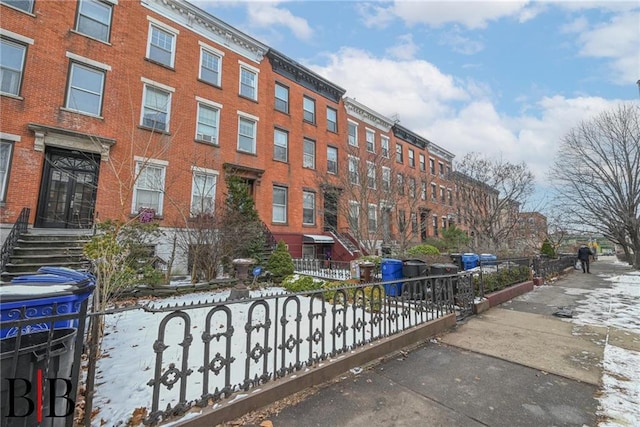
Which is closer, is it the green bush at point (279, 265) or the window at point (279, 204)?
the green bush at point (279, 265)

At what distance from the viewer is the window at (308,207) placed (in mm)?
17281

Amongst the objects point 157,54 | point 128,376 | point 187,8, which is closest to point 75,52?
point 157,54

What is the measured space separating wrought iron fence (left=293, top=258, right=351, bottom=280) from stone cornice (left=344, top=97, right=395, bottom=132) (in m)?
13.4

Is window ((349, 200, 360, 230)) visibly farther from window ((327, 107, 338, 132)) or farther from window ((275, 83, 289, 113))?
window ((327, 107, 338, 132))

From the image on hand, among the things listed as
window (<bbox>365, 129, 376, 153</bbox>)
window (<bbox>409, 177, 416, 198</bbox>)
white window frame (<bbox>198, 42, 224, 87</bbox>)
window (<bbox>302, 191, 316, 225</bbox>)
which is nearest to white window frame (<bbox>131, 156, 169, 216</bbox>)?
white window frame (<bbox>198, 42, 224, 87</bbox>)

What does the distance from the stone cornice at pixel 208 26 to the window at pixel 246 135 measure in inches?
145

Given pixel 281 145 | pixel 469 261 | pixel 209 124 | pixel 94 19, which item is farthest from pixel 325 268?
pixel 94 19

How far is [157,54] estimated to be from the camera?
41.7 ft

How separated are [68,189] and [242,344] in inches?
413

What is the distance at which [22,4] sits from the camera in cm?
992

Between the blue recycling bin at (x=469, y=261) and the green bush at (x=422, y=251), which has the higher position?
the green bush at (x=422, y=251)

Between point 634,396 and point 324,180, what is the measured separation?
1328cm

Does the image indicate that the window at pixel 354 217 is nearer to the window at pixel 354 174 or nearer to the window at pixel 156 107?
the window at pixel 354 174

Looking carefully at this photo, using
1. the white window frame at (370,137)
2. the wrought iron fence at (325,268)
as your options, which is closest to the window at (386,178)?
the wrought iron fence at (325,268)
